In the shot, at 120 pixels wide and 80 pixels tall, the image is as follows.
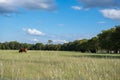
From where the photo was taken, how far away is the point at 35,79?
37.0 feet

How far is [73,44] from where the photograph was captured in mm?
185250

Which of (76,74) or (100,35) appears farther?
(100,35)

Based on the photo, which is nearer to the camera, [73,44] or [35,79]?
[35,79]

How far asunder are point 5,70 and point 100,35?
105351 millimetres

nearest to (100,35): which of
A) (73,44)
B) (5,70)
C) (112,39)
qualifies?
(112,39)

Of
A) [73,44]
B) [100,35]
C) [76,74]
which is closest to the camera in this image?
[76,74]

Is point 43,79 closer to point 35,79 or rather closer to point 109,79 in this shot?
point 35,79

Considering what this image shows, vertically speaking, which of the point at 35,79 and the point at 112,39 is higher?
the point at 112,39

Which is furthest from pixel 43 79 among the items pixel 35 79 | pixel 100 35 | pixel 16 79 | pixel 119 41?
pixel 100 35

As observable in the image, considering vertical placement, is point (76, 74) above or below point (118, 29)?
below

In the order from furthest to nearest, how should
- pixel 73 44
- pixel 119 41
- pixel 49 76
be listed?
pixel 73 44 < pixel 119 41 < pixel 49 76

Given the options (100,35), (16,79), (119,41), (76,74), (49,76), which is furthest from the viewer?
(100,35)

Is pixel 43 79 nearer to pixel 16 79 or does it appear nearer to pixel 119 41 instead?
pixel 16 79

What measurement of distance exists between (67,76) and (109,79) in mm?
1838
